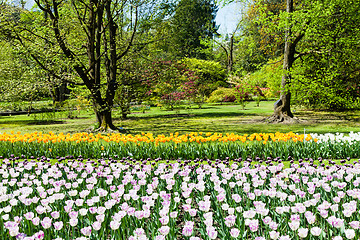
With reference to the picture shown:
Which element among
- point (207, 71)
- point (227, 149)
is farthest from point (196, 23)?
point (227, 149)

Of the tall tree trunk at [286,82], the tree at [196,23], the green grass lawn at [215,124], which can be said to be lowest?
the green grass lawn at [215,124]

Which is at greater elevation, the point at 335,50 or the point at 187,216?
the point at 335,50

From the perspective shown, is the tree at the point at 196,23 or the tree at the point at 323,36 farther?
the tree at the point at 196,23

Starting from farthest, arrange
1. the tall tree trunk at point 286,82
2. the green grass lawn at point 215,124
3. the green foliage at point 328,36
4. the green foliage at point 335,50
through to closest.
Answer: the tall tree trunk at point 286,82 → the green foliage at point 335,50 → the green foliage at point 328,36 → the green grass lawn at point 215,124

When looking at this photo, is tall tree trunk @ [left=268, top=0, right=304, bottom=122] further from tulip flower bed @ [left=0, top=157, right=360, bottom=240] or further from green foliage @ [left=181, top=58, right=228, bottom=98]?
green foliage @ [left=181, top=58, right=228, bottom=98]

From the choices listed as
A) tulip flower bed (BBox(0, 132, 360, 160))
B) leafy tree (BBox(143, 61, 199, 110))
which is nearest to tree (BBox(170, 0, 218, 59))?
leafy tree (BBox(143, 61, 199, 110))

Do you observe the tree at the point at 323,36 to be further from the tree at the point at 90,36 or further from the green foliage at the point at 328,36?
the tree at the point at 90,36

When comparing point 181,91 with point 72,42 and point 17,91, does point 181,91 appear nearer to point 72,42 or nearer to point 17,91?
point 72,42

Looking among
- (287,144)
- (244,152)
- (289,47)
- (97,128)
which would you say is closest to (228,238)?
(244,152)

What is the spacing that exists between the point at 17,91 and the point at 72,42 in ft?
11.2

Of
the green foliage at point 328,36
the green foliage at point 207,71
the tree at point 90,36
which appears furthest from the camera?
the green foliage at point 207,71

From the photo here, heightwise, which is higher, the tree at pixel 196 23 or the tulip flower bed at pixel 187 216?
the tree at pixel 196 23

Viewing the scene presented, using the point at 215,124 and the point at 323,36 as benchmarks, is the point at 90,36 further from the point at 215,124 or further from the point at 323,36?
the point at 323,36

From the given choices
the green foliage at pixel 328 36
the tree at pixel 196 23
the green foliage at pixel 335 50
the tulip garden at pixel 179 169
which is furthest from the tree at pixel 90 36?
the tree at pixel 196 23
